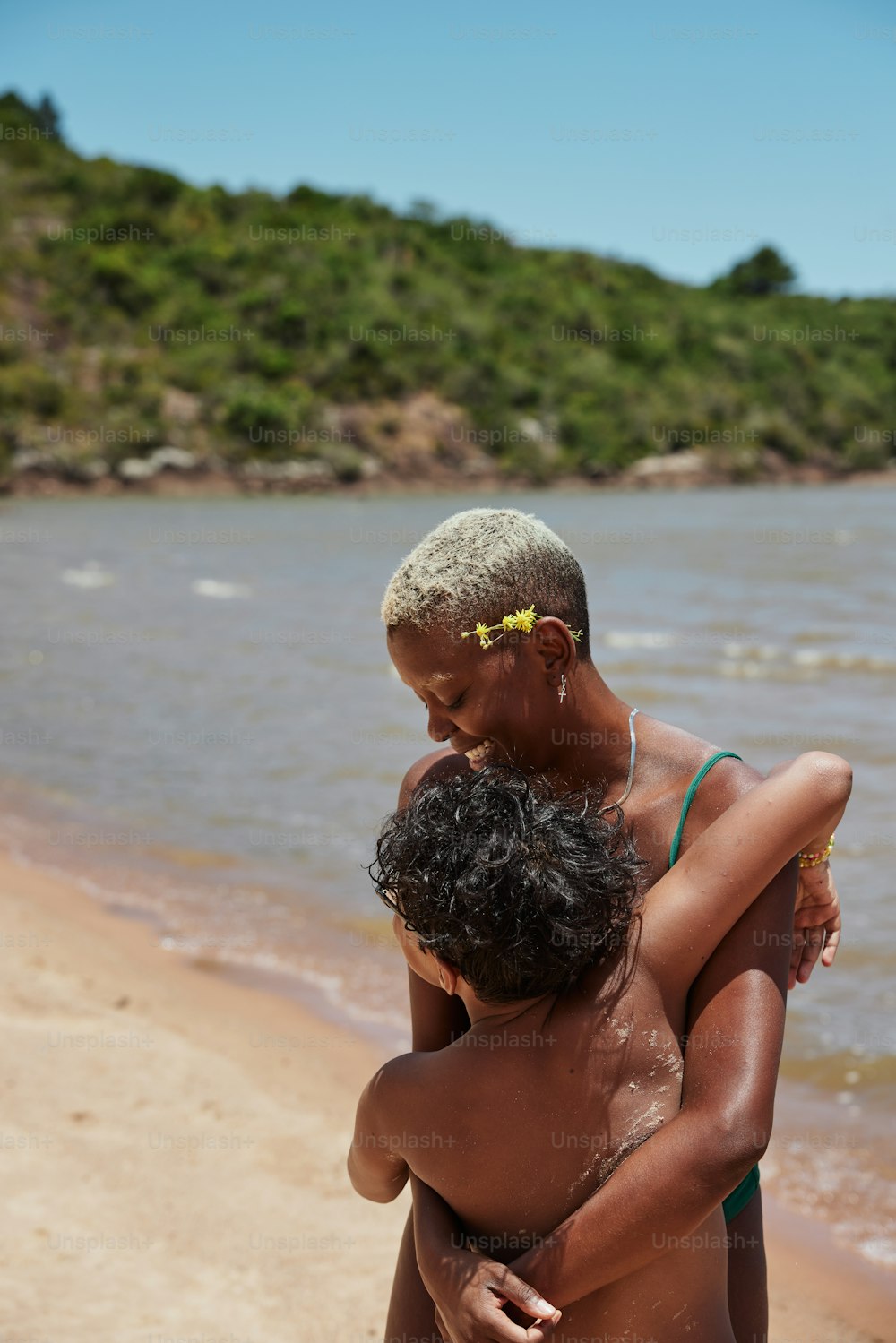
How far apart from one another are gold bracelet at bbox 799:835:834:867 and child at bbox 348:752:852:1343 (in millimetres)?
134

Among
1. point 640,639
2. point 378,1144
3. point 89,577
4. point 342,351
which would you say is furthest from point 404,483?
point 378,1144

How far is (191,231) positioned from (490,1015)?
64.2 m

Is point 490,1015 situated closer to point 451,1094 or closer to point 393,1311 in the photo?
point 451,1094

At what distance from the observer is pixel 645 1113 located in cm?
159

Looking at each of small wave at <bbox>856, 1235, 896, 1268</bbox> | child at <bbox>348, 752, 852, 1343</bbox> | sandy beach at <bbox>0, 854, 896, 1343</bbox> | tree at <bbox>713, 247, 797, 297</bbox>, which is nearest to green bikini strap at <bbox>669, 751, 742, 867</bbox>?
child at <bbox>348, 752, 852, 1343</bbox>

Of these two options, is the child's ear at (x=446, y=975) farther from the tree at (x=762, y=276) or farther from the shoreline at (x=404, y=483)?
the tree at (x=762, y=276)

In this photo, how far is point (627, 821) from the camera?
182cm

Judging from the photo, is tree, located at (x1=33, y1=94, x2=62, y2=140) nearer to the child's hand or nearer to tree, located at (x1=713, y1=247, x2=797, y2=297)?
tree, located at (x1=713, y1=247, x2=797, y2=297)

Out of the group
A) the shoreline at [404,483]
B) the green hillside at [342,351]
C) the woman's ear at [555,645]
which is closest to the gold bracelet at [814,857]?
the woman's ear at [555,645]

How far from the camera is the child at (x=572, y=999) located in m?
1.54

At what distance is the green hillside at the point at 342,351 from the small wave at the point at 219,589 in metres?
27.0

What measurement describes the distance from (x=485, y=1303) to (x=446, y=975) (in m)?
0.39

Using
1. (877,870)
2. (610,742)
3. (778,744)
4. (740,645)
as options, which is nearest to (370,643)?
(740,645)

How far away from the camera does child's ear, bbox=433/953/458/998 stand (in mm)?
1616
